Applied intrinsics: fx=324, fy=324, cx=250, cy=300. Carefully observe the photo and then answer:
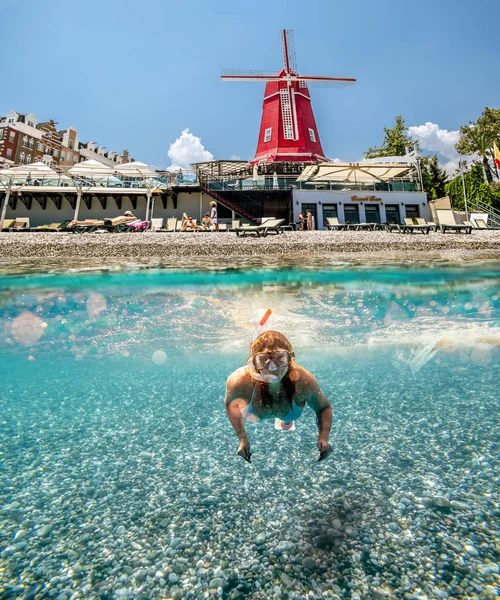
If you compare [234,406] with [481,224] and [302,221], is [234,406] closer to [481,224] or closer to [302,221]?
[302,221]

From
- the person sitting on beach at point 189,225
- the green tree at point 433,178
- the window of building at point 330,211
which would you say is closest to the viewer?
the person sitting on beach at point 189,225

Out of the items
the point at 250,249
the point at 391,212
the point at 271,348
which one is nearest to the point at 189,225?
the point at 250,249

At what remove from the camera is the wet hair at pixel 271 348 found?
179cm

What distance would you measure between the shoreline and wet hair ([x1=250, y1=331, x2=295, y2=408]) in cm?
1104

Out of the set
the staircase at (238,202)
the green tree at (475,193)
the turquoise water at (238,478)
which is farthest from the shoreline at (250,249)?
the green tree at (475,193)

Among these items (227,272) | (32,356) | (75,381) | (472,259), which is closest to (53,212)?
(227,272)

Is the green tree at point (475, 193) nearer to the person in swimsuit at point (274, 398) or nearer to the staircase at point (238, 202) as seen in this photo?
the staircase at point (238, 202)

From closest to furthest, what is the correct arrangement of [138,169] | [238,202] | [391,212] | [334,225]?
[138,169] → [334,225] → [238,202] → [391,212]

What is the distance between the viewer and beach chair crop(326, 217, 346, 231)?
20.6 metres

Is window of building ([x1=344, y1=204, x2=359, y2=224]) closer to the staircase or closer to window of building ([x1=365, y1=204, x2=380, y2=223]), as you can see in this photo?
window of building ([x1=365, y1=204, x2=380, y2=223])

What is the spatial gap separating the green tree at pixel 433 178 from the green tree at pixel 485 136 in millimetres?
5238

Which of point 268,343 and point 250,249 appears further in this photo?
point 250,249

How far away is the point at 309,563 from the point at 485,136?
1870 inches

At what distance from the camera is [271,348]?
1.78 metres
